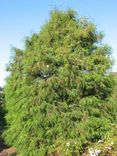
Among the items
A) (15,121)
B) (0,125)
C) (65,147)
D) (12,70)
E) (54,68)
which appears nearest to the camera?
(65,147)

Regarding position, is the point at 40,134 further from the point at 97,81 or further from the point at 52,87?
the point at 97,81

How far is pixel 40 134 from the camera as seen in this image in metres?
18.3

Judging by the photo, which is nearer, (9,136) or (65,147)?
(65,147)

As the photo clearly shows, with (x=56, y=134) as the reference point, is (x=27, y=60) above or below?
above

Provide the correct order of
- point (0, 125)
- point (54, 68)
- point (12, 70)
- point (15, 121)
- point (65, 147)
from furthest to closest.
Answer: point (0, 125)
point (12, 70)
point (15, 121)
point (54, 68)
point (65, 147)

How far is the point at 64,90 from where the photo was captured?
60.0 feet

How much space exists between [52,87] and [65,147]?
9.76 ft

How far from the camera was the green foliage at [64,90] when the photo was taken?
1811 cm

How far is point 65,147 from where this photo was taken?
17422 millimetres

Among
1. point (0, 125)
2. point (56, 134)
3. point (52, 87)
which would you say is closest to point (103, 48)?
point (52, 87)

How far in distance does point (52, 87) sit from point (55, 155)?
3568 mm

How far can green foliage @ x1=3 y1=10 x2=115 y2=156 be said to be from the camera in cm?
1811

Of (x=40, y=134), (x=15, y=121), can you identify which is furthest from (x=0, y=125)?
(x=40, y=134)

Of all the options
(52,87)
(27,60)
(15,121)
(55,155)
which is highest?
(27,60)
